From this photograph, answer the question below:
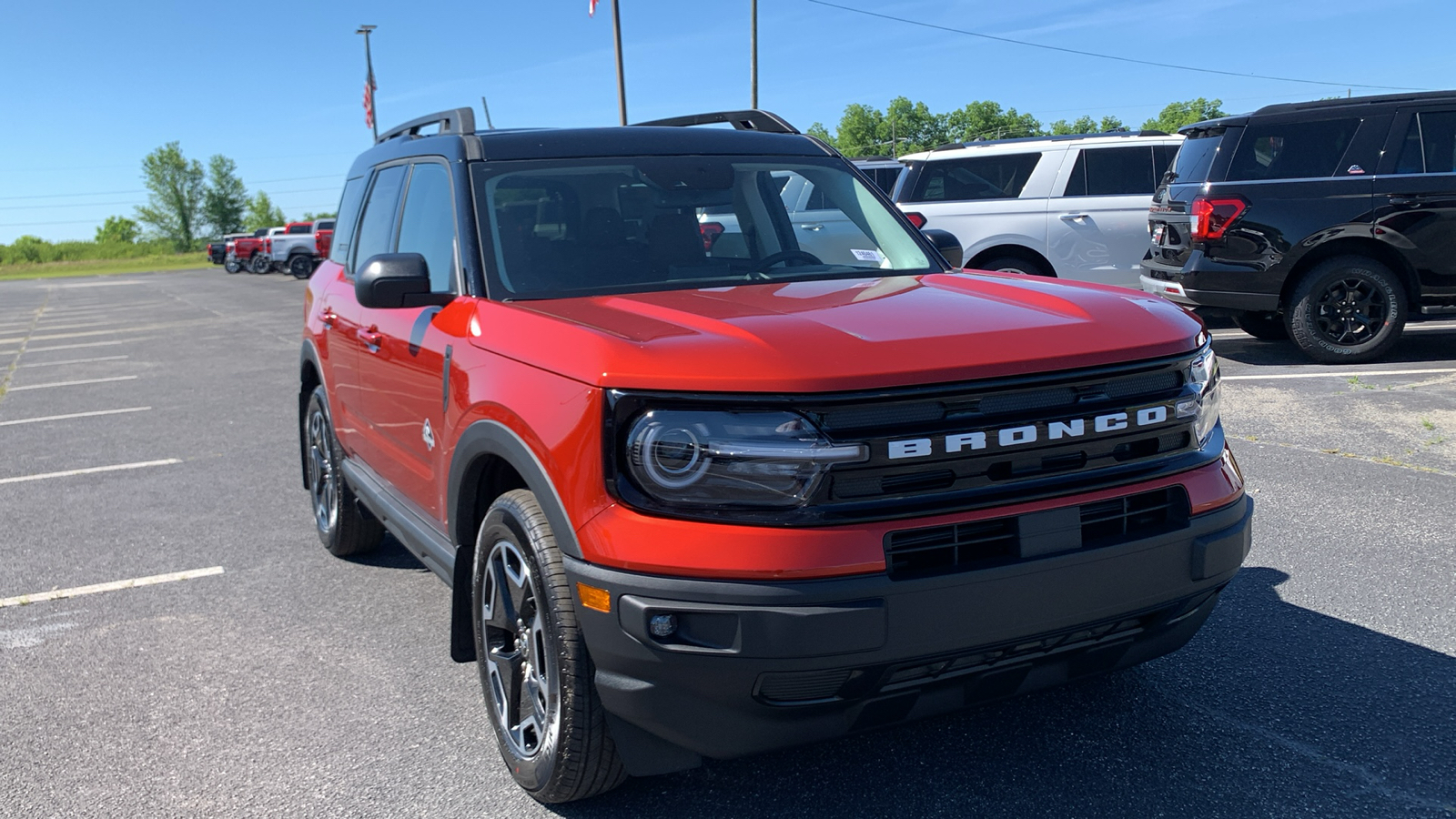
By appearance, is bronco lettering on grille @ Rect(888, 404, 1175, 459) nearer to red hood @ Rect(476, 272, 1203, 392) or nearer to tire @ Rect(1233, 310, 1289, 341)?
red hood @ Rect(476, 272, 1203, 392)

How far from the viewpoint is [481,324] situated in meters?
3.21

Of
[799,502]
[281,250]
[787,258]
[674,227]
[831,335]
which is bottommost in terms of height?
[281,250]

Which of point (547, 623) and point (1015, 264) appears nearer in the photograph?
point (547, 623)

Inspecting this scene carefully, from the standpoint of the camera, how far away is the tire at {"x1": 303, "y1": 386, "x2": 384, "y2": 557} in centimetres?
515

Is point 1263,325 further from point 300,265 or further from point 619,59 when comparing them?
point 300,265

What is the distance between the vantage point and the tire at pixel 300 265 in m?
42.2

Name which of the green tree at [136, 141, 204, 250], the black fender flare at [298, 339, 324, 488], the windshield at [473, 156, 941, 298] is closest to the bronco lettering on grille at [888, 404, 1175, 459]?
the windshield at [473, 156, 941, 298]

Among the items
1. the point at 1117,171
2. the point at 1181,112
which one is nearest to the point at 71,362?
the point at 1117,171

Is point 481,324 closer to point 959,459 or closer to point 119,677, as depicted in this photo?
point 959,459

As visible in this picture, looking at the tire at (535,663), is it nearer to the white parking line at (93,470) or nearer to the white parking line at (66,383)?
the white parking line at (93,470)

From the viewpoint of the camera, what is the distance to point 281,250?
44375 millimetres

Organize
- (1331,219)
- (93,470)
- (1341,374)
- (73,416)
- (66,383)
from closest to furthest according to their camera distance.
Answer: (93,470) → (1341,374) → (1331,219) → (73,416) → (66,383)

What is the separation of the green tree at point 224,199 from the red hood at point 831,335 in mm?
136139

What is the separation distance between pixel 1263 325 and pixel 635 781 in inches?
385
